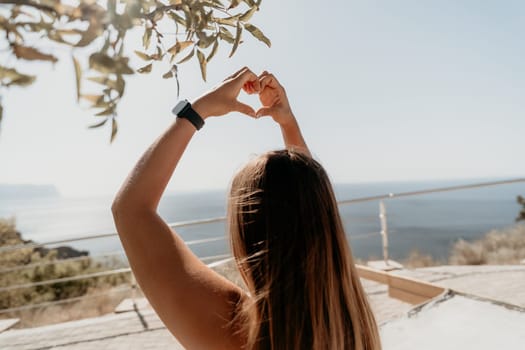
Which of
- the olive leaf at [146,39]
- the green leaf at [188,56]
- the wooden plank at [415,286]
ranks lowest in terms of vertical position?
the wooden plank at [415,286]

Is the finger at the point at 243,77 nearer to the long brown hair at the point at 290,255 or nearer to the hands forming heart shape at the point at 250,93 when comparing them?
the hands forming heart shape at the point at 250,93

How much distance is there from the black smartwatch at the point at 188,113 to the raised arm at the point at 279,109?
354 mm

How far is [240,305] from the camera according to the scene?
78 cm

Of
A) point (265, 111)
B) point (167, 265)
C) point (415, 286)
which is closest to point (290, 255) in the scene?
point (167, 265)

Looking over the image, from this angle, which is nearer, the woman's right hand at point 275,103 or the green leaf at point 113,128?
the green leaf at point 113,128

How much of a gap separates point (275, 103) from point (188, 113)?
18.5 inches

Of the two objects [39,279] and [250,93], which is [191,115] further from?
[39,279]

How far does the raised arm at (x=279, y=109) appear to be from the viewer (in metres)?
1.17

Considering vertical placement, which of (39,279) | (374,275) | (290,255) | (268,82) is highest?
(268,82)

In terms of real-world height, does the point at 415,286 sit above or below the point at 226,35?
below

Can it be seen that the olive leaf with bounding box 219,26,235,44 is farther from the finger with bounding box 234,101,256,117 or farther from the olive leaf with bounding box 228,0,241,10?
the finger with bounding box 234,101,256,117

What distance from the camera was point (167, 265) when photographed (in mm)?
682

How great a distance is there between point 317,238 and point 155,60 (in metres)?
0.46

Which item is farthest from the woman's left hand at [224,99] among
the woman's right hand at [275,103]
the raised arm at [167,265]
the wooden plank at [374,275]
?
the wooden plank at [374,275]
